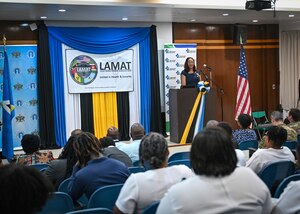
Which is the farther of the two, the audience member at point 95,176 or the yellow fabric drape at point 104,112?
the yellow fabric drape at point 104,112

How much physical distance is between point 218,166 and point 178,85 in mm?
8024

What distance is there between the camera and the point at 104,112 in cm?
936

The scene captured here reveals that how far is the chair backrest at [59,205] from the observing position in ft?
8.88

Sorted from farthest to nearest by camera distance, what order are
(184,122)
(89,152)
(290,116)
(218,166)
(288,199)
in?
(184,122)
(290,116)
(89,152)
(288,199)
(218,166)

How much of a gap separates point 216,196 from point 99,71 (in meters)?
7.63

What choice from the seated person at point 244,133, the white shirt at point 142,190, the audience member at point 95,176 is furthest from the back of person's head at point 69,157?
the seated person at point 244,133

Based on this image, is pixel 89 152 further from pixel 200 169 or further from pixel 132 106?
pixel 132 106

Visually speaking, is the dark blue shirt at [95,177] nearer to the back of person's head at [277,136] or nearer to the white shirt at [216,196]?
the white shirt at [216,196]

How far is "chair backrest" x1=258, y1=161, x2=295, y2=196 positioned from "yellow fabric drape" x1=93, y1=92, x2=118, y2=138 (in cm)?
613

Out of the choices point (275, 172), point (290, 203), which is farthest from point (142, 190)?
point (275, 172)

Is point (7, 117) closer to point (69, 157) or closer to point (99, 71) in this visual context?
point (99, 71)

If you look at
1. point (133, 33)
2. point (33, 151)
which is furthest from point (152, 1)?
point (33, 151)

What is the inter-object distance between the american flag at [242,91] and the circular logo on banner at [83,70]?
142 inches

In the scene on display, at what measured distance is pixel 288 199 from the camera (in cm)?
208
